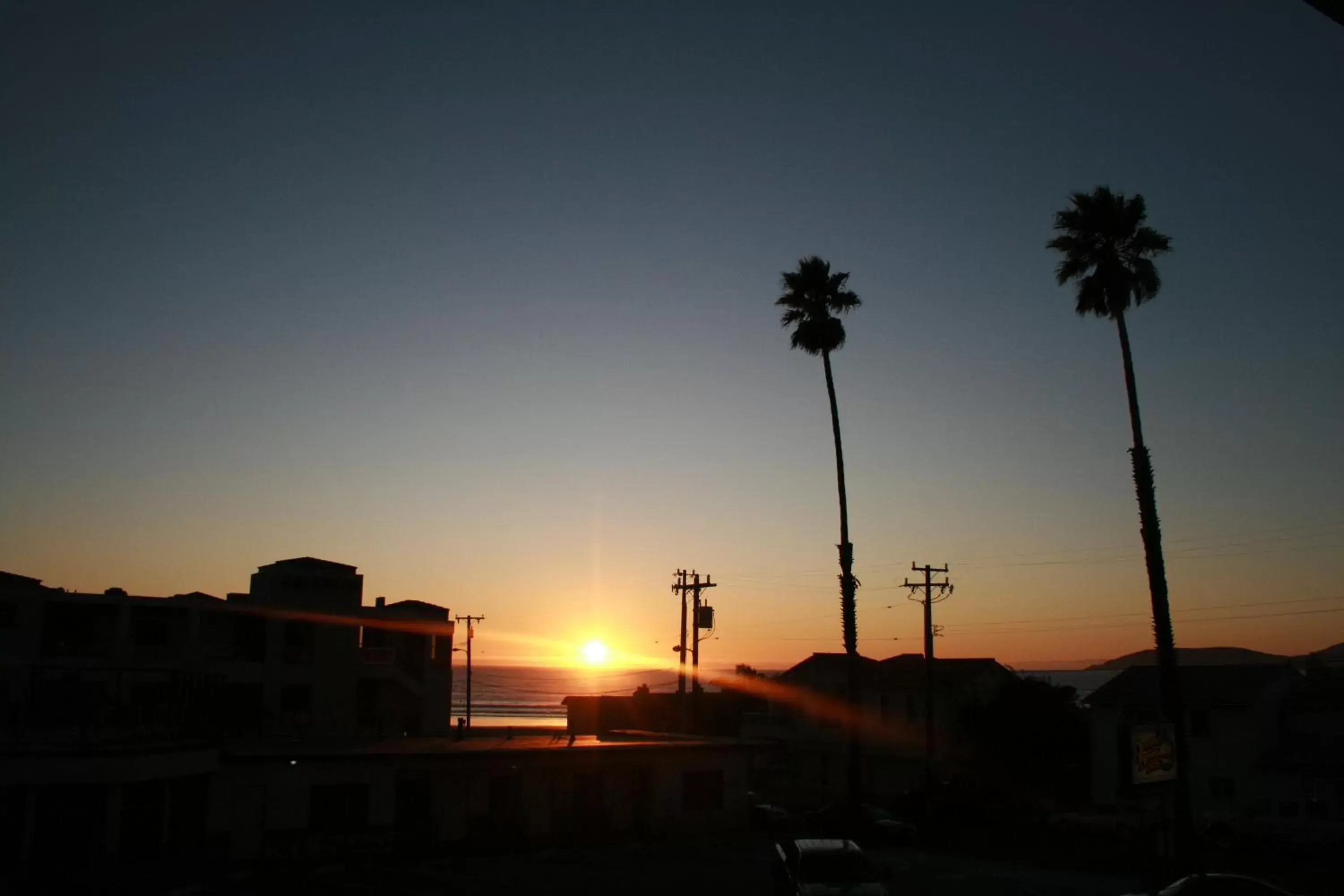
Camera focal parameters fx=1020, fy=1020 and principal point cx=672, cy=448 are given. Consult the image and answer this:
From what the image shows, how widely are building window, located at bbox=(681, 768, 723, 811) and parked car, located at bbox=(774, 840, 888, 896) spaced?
14762 mm

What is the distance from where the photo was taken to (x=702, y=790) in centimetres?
4125

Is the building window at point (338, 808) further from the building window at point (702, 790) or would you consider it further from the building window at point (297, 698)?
the building window at point (297, 698)

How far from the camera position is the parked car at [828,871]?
2362 centimetres

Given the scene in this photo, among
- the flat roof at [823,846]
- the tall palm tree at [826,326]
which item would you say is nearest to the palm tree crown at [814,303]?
the tall palm tree at [826,326]

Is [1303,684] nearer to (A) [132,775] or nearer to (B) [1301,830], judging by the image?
(B) [1301,830]

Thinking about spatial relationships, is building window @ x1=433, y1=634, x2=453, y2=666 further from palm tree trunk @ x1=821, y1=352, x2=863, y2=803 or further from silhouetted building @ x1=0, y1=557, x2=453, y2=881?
palm tree trunk @ x1=821, y1=352, x2=863, y2=803

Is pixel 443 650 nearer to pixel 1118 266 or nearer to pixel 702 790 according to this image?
pixel 702 790

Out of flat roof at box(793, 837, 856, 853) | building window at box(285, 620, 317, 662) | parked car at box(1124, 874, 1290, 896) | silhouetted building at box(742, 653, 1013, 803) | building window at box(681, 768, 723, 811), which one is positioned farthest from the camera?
silhouetted building at box(742, 653, 1013, 803)

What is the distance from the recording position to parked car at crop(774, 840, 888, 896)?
77.5 feet

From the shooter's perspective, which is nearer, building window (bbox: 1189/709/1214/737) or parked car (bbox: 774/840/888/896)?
parked car (bbox: 774/840/888/896)

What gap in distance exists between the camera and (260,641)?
49969 millimetres

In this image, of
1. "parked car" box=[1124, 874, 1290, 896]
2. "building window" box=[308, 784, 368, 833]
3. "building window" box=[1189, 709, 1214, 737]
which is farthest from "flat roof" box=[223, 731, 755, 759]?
"building window" box=[1189, 709, 1214, 737]

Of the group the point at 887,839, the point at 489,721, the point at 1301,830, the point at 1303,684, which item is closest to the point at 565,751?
the point at 887,839

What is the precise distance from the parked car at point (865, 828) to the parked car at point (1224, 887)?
1877 cm
